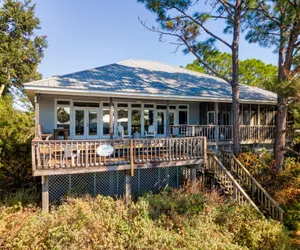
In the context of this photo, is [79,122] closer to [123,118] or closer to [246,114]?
[123,118]

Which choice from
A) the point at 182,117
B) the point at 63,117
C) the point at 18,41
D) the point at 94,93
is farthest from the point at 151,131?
the point at 18,41

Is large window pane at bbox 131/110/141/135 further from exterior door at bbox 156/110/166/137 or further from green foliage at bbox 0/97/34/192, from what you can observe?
green foliage at bbox 0/97/34/192

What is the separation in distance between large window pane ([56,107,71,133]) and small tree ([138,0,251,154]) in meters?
6.74

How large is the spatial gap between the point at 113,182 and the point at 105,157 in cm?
229

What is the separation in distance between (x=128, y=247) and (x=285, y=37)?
1161 centimetres

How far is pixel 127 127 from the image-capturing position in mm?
12445

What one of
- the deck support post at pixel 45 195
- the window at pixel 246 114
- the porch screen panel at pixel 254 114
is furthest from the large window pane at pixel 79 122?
the porch screen panel at pixel 254 114

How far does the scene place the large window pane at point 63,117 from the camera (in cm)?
1084

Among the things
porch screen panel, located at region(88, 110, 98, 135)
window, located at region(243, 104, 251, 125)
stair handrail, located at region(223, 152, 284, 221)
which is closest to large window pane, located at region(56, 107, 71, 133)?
porch screen panel, located at region(88, 110, 98, 135)

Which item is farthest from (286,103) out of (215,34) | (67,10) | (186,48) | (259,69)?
(259,69)

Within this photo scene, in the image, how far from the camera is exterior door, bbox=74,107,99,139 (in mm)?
11234

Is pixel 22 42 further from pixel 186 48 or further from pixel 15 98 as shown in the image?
pixel 186 48

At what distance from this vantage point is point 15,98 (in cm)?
2867

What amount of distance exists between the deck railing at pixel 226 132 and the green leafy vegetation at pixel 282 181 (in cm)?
165
